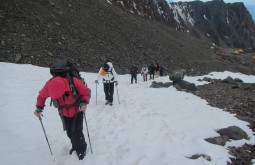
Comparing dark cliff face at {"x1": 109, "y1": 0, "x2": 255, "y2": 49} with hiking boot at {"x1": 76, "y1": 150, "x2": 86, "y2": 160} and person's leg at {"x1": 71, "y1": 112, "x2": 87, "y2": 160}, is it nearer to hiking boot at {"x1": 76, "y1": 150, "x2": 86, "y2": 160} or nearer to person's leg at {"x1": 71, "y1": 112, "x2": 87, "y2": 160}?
person's leg at {"x1": 71, "y1": 112, "x2": 87, "y2": 160}

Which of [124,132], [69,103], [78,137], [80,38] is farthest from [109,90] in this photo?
[80,38]

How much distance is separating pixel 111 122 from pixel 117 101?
13.2 feet

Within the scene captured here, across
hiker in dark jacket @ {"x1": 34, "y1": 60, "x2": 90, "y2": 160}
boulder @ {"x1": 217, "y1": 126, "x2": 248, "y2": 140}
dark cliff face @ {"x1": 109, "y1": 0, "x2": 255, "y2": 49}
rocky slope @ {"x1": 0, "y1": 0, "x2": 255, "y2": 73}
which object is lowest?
boulder @ {"x1": 217, "y1": 126, "x2": 248, "y2": 140}

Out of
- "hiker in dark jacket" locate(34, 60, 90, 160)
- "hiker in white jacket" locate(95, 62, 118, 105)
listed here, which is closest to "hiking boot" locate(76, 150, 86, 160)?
"hiker in dark jacket" locate(34, 60, 90, 160)

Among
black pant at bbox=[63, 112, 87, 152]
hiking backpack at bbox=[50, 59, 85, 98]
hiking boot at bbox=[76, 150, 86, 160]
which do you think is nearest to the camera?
hiking backpack at bbox=[50, 59, 85, 98]

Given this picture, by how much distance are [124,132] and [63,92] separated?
323 cm

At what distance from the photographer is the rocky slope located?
22.8m

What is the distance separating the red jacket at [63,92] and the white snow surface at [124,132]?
143 centimetres

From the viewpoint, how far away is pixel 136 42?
39906 mm

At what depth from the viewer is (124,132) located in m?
7.53

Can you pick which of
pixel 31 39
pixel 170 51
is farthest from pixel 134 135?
pixel 170 51

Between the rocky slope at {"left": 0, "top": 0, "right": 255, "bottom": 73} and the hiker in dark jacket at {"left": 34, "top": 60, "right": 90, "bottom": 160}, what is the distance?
16.6 meters

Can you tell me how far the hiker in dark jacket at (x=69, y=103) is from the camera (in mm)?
5051

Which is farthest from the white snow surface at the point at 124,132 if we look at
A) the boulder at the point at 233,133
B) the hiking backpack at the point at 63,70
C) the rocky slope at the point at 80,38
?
the rocky slope at the point at 80,38
